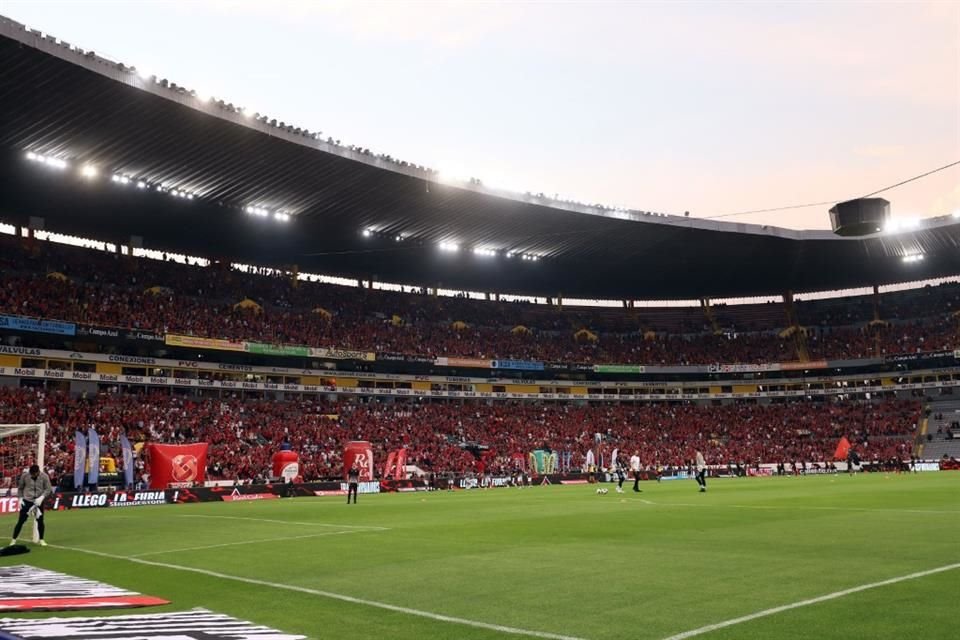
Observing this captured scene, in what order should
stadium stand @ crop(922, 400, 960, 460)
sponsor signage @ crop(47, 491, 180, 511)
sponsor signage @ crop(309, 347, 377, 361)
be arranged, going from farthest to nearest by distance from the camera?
1. stadium stand @ crop(922, 400, 960, 460)
2. sponsor signage @ crop(309, 347, 377, 361)
3. sponsor signage @ crop(47, 491, 180, 511)

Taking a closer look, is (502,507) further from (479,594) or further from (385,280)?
(385,280)

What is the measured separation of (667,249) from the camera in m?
71.7

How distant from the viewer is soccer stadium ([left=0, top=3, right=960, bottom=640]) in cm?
1052

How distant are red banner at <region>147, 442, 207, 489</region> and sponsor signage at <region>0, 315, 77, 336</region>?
628 inches

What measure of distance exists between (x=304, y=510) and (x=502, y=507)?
7.52m

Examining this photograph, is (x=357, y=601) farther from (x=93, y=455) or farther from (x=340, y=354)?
(x=340, y=354)

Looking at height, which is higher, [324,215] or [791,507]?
[324,215]

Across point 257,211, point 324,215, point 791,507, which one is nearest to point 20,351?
point 257,211

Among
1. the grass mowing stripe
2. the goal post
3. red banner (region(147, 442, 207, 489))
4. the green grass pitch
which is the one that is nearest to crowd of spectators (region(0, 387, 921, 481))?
the goal post

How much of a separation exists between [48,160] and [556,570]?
46.0 m

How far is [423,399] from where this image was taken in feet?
249

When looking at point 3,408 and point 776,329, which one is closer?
point 3,408

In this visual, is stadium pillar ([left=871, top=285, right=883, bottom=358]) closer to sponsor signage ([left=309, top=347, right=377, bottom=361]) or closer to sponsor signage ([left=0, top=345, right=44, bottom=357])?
sponsor signage ([left=309, top=347, right=377, bottom=361])

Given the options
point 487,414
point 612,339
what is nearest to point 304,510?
point 487,414
